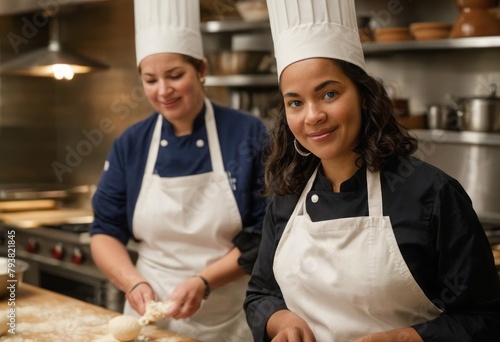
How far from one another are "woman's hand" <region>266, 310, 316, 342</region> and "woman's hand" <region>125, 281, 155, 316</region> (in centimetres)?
51

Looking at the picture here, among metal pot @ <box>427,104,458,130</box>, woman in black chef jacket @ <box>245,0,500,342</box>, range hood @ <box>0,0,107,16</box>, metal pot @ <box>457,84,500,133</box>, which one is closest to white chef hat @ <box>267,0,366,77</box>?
woman in black chef jacket @ <box>245,0,500,342</box>

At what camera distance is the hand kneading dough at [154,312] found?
6.12 feet

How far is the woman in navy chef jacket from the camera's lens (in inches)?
83.4

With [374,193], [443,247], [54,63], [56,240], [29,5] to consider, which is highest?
[29,5]

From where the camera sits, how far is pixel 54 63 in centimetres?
383

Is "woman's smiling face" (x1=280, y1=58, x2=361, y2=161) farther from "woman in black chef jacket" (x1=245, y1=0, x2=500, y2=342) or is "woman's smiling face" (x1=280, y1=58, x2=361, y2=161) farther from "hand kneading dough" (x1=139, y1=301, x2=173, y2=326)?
"hand kneading dough" (x1=139, y1=301, x2=173, y2=326)

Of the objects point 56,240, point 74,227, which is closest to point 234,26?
point 74,227

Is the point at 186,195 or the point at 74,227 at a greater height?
the point at 186,195

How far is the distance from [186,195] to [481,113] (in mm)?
1393

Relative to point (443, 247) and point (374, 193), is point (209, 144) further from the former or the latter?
point (443, 247)

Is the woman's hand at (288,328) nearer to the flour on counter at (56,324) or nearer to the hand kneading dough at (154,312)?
the hand kneading dough at (154,312)

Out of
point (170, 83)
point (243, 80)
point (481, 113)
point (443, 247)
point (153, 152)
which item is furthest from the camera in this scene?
point (243, 80)

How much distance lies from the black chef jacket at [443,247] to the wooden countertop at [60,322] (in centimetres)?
71

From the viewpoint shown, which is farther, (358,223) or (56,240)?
(56,240)
